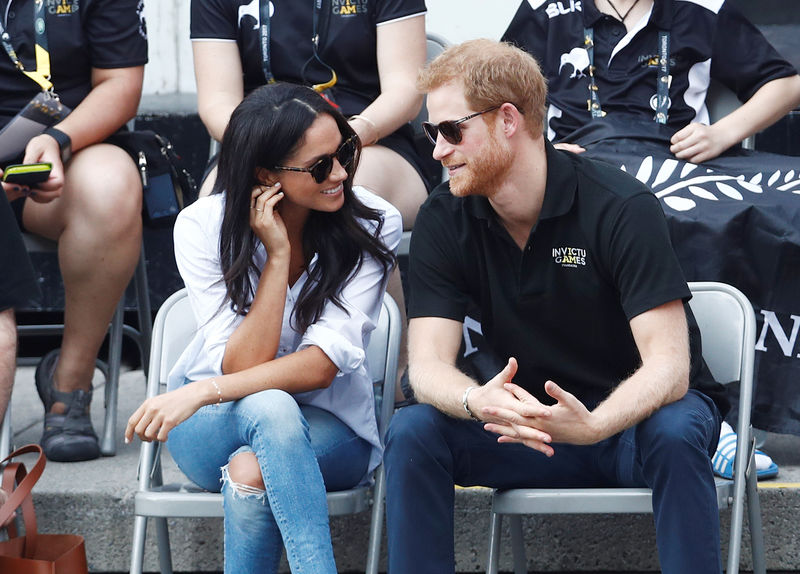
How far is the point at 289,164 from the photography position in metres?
2.68

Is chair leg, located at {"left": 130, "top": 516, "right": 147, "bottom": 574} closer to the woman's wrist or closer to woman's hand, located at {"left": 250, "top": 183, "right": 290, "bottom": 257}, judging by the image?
woman's hand, located at {"left": 250, "top": 183, "right": 290, "bottom": 257}

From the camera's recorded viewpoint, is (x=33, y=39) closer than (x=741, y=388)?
No

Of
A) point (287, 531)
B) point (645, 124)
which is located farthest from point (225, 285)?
point (645, 124)

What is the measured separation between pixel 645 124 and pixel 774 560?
132cm

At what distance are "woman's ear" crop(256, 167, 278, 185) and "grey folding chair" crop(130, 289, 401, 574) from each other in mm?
373

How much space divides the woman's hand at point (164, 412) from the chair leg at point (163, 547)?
37cm

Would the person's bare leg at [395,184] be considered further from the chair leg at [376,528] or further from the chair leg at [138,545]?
the chair leg at [138,545]

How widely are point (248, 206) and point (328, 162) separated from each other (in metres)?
0.22

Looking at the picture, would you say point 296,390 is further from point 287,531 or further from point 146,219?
point 146,219

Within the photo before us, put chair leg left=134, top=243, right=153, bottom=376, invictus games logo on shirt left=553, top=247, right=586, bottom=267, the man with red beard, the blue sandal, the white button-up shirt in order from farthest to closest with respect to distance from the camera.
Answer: chair leg left=134, top=243, right=153, bottom=376
the blue sandal
the white button-up shirt
invictus games logo on shirt left=553, top=247, right=586, bottom=267
the man with red beard

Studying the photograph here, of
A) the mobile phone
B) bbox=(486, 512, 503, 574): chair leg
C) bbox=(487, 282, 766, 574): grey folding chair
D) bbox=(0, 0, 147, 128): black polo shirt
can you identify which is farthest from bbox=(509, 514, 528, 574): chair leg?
bbox=(0, 0, 147, 128): black polo shirt

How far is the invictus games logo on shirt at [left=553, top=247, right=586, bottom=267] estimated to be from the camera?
2.52m

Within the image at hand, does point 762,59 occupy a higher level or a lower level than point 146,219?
higher

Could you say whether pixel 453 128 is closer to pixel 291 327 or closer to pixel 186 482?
pixel 291 327
